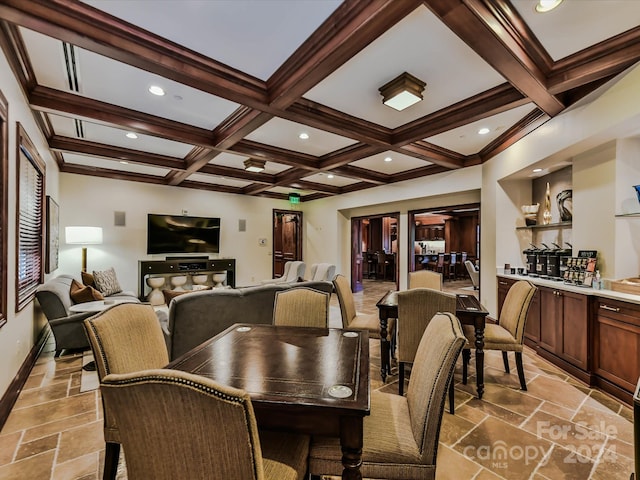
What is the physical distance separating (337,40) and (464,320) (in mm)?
2510

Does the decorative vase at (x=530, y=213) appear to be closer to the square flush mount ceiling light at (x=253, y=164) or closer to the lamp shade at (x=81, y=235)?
the square flush mount ceiling light at (x=253, y=164)

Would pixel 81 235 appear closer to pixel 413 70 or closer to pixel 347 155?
pixel 347 155

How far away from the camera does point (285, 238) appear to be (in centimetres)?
1057

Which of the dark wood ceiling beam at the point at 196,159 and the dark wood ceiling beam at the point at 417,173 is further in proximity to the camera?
the dark wood ceiling beam at the point at 417,173

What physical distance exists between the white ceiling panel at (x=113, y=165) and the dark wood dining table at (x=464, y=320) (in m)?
5.24

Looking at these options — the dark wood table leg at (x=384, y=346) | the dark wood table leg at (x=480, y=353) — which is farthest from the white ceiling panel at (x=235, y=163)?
the dark wood table leg at (x=480, y=353)

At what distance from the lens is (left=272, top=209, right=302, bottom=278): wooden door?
9.37m

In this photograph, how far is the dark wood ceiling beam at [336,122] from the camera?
325 centimetres

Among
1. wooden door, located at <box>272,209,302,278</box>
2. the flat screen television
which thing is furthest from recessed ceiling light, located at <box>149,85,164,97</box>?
wooden door, located at <box>272,209,302,278</box>

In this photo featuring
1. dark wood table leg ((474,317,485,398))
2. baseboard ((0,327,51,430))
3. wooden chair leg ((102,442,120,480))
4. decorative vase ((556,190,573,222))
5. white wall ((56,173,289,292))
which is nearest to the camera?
wooden chair leg ((102,442,120,480))

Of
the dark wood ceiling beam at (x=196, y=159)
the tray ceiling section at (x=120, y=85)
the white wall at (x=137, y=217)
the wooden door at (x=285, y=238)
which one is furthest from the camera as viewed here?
the wooden door at (x=285, y=238)

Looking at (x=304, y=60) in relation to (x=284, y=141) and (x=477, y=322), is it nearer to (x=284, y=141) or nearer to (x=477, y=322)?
(x=284, y=141)

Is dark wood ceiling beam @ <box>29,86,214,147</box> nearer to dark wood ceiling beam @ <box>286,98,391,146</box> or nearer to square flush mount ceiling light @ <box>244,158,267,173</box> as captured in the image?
square flush mount ceiling light @ <box>244,158,267,173</box>

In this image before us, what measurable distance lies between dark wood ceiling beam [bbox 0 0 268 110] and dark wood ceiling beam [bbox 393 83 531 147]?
204 cm
